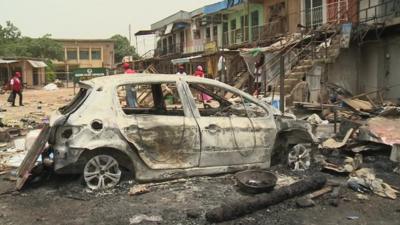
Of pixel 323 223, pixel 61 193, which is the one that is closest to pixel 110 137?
pixel 61 193

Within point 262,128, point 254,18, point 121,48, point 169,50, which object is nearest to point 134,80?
point 262,128

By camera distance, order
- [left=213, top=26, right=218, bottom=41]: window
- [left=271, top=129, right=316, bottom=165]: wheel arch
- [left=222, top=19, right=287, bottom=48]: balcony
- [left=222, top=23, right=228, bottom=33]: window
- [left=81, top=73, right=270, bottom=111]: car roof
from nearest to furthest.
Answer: [left=81, top=73, right=270, bottom=111]: car roof → [left=271, top=129, right=316, bottom=165]: wheel arch → [left=222, top=19, right=287, bottom=48]: balcony → [left=222, top=23, right=228, bottom=33]: window → [left=213, top=26, right=218, bottom=41]: window

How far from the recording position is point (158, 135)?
6859mm

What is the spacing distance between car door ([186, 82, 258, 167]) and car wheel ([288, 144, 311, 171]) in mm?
726

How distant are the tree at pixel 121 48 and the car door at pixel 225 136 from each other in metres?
84.5

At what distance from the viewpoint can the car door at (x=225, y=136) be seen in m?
7.15

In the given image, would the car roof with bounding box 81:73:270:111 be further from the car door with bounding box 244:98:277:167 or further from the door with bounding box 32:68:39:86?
the door with bounding box 32:68:39:86

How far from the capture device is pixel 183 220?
564cm

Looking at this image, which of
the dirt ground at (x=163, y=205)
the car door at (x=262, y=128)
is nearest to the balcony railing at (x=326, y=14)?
the car door at (x=262, y=128)

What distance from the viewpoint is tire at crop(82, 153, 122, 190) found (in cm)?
665

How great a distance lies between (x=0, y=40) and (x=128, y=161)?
66883 mm

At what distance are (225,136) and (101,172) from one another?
1813mm

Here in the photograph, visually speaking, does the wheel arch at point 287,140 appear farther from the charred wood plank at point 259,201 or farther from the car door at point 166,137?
the car door at point 166,137

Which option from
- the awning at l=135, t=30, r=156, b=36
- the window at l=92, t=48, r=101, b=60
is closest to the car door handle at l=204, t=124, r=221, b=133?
the awning at l=135, t=30, r=156, b=36
